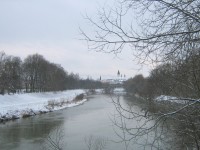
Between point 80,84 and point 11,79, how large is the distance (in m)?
89.6

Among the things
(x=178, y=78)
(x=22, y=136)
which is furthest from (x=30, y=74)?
(x=178, y=78)

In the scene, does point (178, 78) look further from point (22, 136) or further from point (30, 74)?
point (30, 74)

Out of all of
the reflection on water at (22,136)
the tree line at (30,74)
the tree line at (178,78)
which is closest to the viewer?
the tree line at (178,78)

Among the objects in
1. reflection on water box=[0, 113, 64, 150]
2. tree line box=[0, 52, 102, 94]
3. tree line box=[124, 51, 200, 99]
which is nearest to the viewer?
tree line box=[124, 51, 200, 99]

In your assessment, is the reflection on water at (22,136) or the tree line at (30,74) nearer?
the reflection on water at (22,136)

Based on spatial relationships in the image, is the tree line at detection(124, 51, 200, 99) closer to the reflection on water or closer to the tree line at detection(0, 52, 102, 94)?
the reflection on water

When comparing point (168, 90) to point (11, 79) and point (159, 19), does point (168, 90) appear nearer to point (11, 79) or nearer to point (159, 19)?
point (159, 19)

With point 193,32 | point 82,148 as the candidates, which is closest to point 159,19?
point 193,32

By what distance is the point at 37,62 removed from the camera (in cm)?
7850

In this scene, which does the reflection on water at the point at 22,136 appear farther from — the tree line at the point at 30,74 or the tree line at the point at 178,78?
Answer: the tree line at the point at 30,74

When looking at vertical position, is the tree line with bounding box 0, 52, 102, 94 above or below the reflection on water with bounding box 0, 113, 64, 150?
above

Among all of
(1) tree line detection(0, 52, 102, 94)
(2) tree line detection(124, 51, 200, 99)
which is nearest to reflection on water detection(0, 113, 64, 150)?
(2) tree line detection(124, 51, 200, 99)

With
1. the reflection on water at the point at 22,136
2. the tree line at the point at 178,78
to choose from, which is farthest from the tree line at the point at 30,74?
the tree line at the point at 178,78

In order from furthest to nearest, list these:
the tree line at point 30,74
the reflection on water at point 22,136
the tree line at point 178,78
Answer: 1. the tree line at point 30,74
2. the reflection on water at point 22,136
3. the tree line at point 178,78
